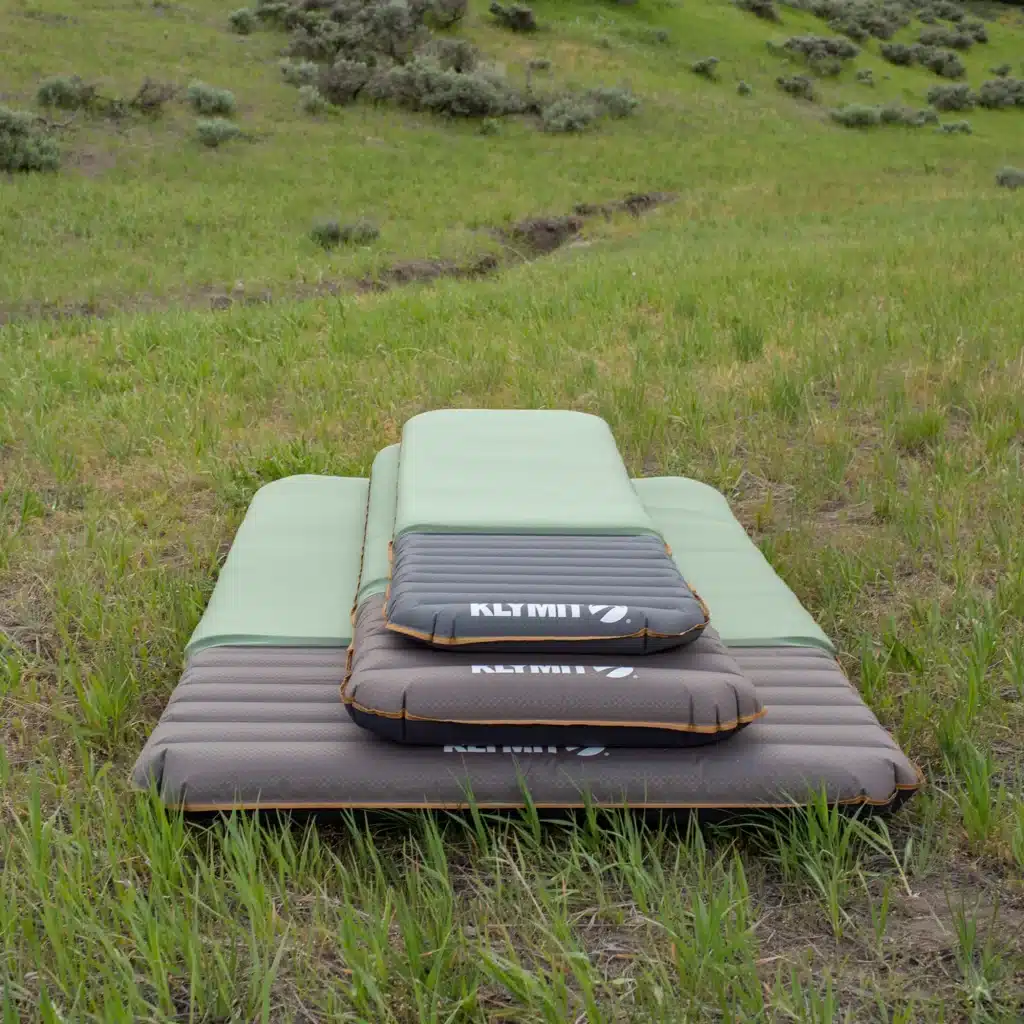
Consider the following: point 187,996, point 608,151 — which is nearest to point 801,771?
point 187,996

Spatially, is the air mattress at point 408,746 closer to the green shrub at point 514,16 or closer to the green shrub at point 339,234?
the green shrub at point 339,234

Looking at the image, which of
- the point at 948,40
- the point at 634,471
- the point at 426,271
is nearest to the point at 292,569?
the point at 634,471

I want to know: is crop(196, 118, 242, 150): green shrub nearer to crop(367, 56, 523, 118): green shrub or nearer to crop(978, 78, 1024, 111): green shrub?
crop(367, 56, 523, 118): green shrub

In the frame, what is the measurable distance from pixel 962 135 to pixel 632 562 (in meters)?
28.9

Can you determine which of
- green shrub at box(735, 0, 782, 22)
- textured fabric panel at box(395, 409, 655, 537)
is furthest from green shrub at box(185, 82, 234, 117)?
green shrub at box(735, 0, 782, 22)

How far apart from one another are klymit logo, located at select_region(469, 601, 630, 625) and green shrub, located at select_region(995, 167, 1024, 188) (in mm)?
20762

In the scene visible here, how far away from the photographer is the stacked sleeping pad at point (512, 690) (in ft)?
8.06

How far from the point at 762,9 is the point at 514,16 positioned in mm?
11543

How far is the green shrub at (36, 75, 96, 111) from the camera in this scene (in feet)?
60.6

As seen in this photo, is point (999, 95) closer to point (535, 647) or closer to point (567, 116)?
point (567, 116)

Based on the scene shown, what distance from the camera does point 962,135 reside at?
89.9ft

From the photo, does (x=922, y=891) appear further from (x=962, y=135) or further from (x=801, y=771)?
(x=962, y=135)

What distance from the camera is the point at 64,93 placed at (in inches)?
730

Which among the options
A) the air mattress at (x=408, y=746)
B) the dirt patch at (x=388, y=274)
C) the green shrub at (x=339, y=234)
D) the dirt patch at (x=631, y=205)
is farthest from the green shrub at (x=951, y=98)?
the air mattress at (x=408, y=746)
